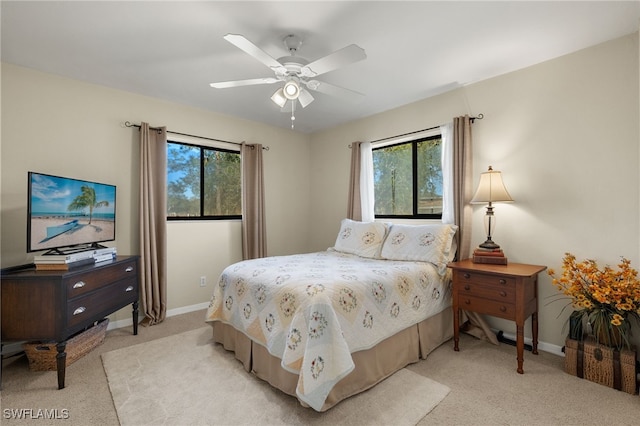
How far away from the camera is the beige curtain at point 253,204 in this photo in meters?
4.08

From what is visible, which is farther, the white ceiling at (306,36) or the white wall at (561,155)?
the white wall at (561,155)

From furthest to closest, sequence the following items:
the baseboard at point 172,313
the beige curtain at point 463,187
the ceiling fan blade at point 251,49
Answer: the baseboard at point 172,313, the beige curtain at point 463,187, the ceiling fan blade at point 251,49

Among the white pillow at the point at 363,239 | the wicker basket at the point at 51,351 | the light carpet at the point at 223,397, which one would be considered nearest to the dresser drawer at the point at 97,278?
the wicker basket at the point at 51,351

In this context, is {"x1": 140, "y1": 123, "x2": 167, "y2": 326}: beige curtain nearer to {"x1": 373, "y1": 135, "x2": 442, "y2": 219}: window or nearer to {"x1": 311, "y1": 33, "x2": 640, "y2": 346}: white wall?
{"x1": 373, "y1": 135, "x2": 442, "y2": 219}: window

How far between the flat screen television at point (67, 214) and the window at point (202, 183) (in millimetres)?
810

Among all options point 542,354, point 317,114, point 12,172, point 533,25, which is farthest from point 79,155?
point 542,354

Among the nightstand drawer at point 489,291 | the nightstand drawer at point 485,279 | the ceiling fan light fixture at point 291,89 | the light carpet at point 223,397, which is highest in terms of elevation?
the ceiling fan light fixture at point 291,89

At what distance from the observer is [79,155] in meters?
2.97

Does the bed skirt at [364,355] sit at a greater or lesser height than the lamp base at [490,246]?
lesser

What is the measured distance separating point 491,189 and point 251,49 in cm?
230

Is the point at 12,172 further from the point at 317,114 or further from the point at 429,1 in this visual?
the point at 429,1

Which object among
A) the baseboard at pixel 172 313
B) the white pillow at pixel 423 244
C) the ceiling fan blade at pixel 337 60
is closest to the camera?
the ceiling fan blade at pixel 337 60

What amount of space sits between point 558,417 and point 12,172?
451 centimetres

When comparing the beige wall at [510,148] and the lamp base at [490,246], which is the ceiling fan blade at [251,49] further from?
the lamp base at [490,246]
